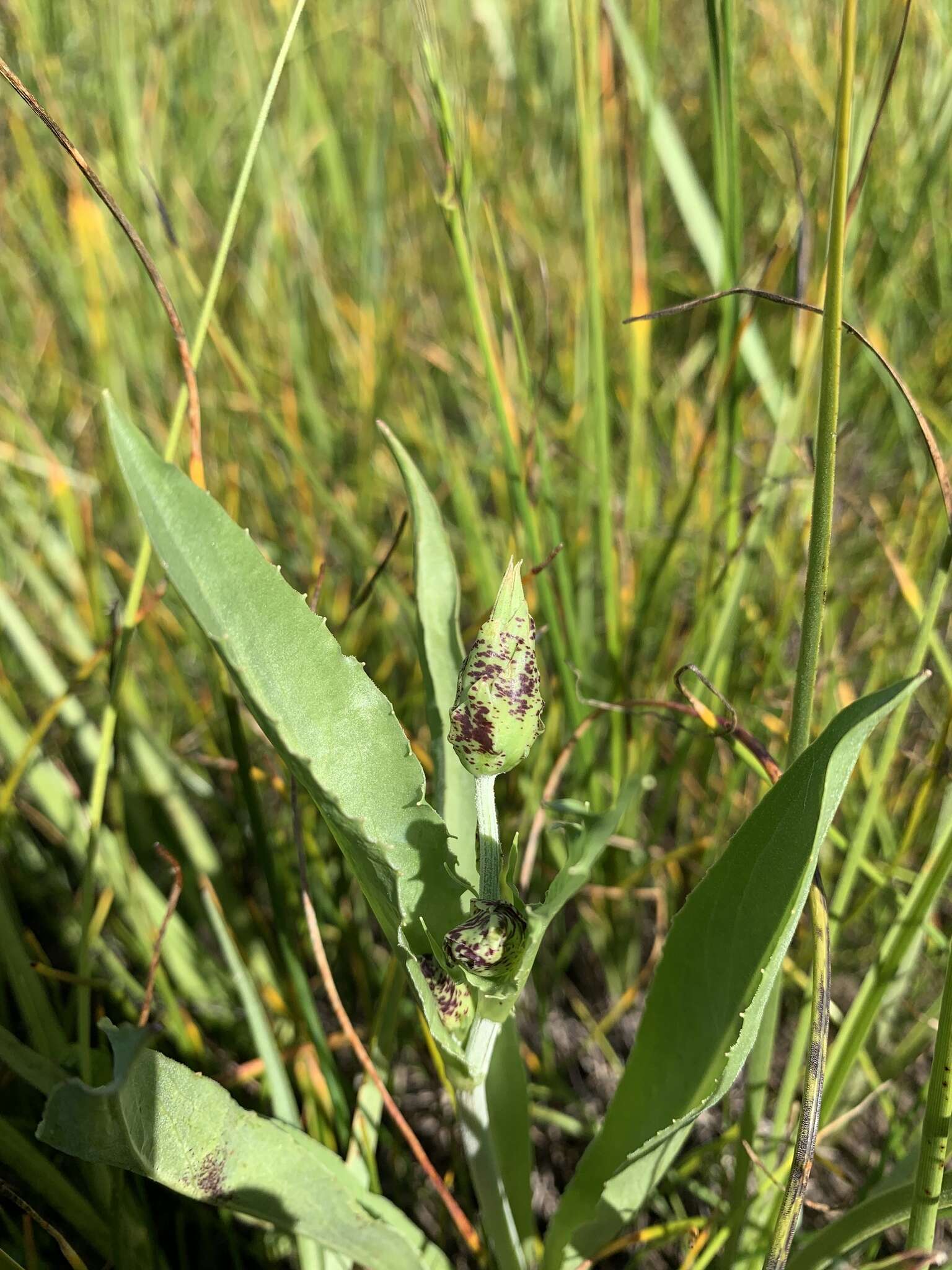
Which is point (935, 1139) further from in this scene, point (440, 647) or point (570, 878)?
point (440, 647)

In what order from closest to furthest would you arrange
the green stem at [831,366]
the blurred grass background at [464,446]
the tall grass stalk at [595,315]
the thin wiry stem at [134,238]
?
the green stem at [831,366] → the thin wiry stem at [134,238] → the tall grass stalk at [595,315] → the blurred grass background at [464,446]

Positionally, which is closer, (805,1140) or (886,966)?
(805,1140)

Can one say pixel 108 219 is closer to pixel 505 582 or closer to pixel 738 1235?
pixel 505 582

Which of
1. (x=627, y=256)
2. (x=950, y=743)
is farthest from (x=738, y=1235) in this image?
(x=627, y=256)

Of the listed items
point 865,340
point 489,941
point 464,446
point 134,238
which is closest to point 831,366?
point 865,340

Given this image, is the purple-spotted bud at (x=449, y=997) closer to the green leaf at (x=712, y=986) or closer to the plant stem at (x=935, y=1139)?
the green leaf at (x=712, y=986)

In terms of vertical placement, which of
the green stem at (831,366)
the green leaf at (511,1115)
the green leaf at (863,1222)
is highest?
the green stem at (831,366)

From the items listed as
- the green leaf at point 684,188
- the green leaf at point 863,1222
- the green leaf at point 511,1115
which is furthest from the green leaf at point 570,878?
the green leaf at point 684,188
